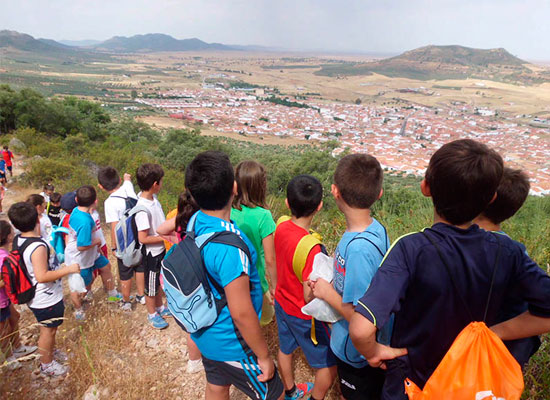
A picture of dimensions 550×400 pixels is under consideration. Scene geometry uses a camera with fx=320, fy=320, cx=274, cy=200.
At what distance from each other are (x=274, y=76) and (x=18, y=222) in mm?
119633

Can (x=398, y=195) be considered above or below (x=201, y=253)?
below

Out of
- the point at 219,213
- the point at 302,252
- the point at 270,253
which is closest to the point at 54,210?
the point at 270,253

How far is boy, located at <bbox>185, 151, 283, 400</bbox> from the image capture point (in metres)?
1.37

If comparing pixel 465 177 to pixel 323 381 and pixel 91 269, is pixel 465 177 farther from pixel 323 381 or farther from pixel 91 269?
pixel 91 269

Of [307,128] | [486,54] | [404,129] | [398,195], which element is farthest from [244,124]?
[486,54]

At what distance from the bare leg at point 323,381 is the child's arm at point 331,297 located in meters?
0.62

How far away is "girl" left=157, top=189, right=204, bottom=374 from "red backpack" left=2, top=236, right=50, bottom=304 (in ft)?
2.94

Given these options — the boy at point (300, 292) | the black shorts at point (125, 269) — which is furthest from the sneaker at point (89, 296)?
the boy at point (300, 292)

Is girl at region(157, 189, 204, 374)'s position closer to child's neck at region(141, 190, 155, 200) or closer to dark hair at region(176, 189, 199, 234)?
dark hair at region(176, 189, 199, 234)

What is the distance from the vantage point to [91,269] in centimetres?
320

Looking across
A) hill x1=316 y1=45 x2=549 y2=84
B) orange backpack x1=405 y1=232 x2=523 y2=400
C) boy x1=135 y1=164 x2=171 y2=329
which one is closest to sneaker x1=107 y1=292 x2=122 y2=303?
boy x1=135 y1=164 x2=171 y2=329

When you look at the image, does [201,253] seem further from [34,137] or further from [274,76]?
Answer: [274,76]

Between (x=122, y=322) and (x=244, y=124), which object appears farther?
(x=244, y=124)

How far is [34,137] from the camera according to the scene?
12.5 m
